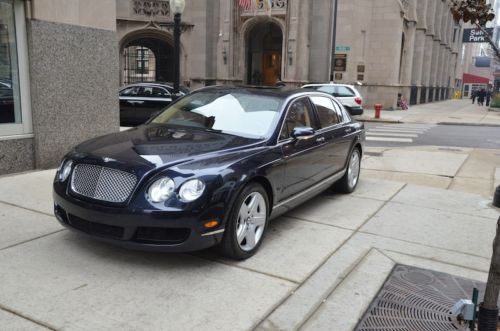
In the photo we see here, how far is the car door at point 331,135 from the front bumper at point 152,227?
2488mm

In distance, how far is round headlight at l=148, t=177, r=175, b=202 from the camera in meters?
3.91

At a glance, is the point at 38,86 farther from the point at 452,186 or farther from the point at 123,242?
the point at 452,186

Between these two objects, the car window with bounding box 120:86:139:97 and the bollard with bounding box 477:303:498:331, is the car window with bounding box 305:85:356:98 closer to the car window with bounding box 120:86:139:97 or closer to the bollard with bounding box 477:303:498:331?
the car window with bounding box 120:86:139:97

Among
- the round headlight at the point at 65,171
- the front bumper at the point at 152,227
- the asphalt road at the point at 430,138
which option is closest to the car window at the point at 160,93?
the asphalt road at the point at 430,138

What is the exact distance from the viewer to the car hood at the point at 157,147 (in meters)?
4.11

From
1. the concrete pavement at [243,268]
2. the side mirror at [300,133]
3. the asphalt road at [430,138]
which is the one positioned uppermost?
the side mirror at [300,133]

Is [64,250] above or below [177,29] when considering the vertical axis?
below

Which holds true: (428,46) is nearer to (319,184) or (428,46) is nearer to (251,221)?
(319,184)

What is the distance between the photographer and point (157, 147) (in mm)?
4445

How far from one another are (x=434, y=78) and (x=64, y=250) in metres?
49.9

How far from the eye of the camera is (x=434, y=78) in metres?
49.0

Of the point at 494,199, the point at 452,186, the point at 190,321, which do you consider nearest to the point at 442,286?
the point at 190,321

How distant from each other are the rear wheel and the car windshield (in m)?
2.15

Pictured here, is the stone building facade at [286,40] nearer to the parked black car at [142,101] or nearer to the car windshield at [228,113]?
the parked black car at [142,101]
